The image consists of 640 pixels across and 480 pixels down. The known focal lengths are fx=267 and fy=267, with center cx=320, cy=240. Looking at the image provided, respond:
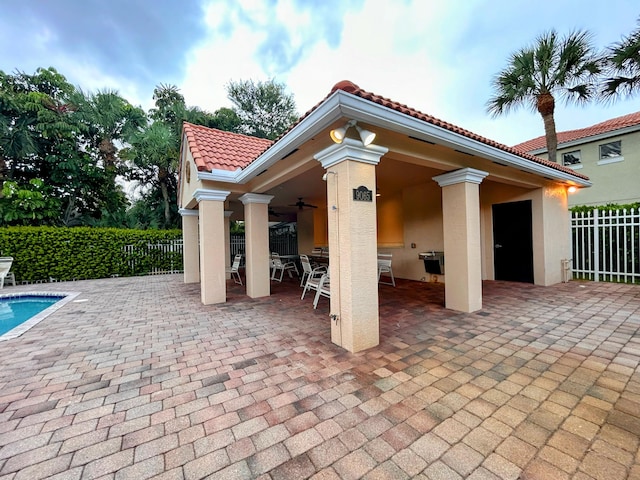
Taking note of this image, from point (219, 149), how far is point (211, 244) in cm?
259

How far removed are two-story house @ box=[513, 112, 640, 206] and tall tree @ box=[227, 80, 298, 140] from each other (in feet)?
62.1

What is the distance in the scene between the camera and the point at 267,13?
33.9 ft

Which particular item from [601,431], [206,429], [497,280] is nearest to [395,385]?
[601,431]

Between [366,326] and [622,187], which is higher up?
[622,187]

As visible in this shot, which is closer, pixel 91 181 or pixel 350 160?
pixel 350 160

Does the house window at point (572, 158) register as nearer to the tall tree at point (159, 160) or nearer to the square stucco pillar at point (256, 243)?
the square stucco pillar at point (256, 243)

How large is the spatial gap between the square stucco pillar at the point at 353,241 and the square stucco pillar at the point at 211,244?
3.79m

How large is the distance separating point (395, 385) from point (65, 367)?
3834 millimetres

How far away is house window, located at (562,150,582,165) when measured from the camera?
47.8ft

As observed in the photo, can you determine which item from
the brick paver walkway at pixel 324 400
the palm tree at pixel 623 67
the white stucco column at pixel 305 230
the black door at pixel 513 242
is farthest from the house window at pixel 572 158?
the white stucco column at pixel 305 230

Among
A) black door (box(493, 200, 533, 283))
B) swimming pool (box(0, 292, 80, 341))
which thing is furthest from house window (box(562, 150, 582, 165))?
swimming pool (box(0, 292, 80, 341))

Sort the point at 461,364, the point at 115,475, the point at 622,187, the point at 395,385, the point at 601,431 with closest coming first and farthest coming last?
the point at 115,475, the point at 601,431, the point at 395,385, the point at 461,364, the point at 622,187

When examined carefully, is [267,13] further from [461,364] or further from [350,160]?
[461,364]

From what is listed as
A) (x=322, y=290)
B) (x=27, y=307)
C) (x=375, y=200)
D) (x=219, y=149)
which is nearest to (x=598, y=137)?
(x=375, y=200)
